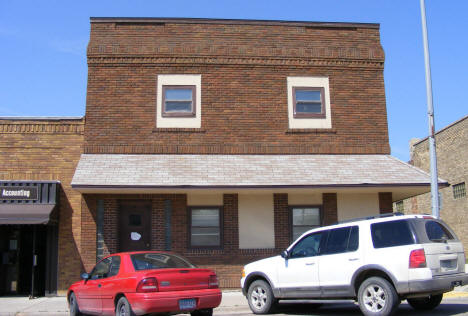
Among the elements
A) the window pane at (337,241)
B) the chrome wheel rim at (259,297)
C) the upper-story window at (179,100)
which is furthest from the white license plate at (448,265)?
the upper-story window at (179,100)

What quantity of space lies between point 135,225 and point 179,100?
14.2 ft

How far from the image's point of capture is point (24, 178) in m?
16.1

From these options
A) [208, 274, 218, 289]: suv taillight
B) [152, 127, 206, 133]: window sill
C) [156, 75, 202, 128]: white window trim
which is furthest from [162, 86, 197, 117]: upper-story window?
[208, 274, 218, 289]: suv taillight

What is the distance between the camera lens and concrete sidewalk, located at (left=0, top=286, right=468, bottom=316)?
12266 millimetres

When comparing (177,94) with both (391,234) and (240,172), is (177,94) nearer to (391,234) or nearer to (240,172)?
(240,172)

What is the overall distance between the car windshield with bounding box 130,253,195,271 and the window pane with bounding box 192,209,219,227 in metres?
5.85

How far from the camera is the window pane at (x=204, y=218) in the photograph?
1622 centimetres

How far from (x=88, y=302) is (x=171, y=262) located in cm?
202

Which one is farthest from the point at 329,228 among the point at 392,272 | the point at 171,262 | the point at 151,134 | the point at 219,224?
the point at 151,134

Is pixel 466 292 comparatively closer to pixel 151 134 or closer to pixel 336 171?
pixel 336 171

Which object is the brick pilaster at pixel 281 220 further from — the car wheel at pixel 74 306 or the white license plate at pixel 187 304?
the white license plate at pixel 187 304

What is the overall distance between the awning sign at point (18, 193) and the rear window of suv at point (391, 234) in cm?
1058

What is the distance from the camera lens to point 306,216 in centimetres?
1653

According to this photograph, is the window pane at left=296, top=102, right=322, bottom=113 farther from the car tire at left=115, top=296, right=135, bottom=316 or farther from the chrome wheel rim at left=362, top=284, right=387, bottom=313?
the car tire at left=115, top=296, right=135, bottom=316
